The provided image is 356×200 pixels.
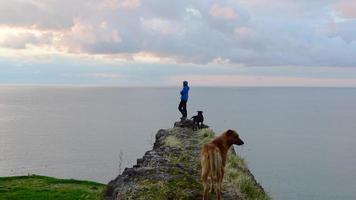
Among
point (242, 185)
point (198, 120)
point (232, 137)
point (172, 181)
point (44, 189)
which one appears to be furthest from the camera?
point (44, 189)

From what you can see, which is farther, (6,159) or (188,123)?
(6,159)

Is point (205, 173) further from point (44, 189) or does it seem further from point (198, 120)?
point (44, 189)

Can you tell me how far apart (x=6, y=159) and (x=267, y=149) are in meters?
42.5

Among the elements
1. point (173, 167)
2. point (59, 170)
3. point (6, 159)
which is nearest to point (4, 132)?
point (6, 159)

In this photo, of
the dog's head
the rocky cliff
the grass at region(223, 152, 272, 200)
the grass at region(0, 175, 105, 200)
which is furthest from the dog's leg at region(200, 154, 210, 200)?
the grass at region(0, 175, 105, 200)

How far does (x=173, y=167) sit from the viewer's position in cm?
1424

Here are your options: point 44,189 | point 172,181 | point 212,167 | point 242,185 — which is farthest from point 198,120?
point 212,167

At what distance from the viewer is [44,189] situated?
29719 mm

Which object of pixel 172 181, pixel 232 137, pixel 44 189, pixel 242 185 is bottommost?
pixel 44 189

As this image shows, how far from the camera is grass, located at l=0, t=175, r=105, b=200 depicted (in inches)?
1054

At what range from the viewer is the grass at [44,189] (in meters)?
26.8

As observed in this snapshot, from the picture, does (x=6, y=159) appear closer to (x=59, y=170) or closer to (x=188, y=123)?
(x=59, y=170)

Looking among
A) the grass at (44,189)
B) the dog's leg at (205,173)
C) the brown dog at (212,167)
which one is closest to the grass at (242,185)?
the brown dog at (212,167)

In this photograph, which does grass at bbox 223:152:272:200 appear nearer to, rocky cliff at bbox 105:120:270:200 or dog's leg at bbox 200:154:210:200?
rocky cliff at bbox 105:120:270:200
